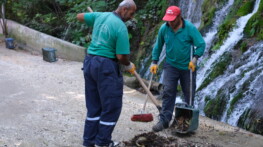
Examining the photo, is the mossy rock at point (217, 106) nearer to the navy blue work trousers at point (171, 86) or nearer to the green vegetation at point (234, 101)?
the green vegetation at point (234, 101)

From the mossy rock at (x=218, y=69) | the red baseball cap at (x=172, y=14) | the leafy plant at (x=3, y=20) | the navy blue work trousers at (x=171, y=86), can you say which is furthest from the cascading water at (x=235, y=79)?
the leafy plant at (x=3, y=20)

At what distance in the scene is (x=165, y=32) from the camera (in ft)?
17.9

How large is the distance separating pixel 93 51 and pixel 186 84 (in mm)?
1736

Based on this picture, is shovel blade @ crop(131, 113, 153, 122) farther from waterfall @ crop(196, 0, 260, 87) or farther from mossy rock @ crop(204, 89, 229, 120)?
waterfall @ crop(196, 0, 260, 87)

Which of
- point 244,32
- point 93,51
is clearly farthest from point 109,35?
point 244,32

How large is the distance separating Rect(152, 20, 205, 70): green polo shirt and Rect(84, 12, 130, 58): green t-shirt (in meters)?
1.23

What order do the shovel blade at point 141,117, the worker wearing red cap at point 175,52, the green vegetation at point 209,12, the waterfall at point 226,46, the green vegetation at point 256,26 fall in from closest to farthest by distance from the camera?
the worker wearing red cap at point 175,52, the shovel blade at point 141,117, the green vegetation at point 256,26, the waterfall at point 226,46, the green vegetation at point 209,12

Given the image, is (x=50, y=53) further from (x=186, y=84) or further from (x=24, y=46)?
(x=186, y=84)

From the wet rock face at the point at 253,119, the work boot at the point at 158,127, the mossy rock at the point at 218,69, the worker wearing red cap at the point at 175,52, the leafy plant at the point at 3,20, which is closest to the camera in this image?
the worker wearing red cap at the point at 175,52

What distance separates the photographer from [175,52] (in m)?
5.36

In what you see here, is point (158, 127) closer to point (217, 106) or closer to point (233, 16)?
point (217, 106)

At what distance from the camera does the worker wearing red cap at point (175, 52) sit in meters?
5.22

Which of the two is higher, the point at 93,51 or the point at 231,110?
the point at 93,51

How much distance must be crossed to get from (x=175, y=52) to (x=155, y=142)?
52.2 inches
